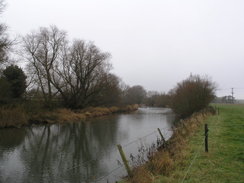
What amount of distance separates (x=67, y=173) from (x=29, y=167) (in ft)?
6.26

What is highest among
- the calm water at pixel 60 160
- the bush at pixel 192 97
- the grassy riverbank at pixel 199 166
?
the bush at pixel 192 97

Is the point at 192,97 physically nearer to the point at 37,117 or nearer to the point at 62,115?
the point at 62,115

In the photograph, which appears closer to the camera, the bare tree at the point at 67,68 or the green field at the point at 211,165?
the green field at the point at 211,165

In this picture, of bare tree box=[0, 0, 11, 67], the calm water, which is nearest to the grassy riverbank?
the calm water

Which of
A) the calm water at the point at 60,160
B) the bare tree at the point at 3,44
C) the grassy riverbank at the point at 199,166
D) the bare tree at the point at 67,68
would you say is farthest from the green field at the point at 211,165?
the bare tree at the point at 67,68

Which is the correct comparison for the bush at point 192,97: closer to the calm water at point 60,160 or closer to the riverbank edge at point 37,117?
the riverbank edge at point 37,117

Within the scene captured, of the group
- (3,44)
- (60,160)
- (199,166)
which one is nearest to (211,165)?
(199,166)

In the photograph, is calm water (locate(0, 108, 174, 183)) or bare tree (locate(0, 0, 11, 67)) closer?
calm water (locate(0, 108, 174, 183))

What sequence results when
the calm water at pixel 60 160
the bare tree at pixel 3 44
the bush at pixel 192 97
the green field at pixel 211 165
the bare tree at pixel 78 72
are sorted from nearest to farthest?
the green field at pixel 211 165 < the calm water at pixel 60 160 < the bare tree at pixel 3 44 < the bush at pixel 192 97 < the bare tree at pixel 78 72

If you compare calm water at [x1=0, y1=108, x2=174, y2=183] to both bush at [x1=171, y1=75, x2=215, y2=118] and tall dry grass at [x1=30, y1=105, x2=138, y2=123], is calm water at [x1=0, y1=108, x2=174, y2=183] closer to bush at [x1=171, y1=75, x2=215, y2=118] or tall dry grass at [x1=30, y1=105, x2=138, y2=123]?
tall dry grass at [x1=30, y1=105, x2=138, y2=123]

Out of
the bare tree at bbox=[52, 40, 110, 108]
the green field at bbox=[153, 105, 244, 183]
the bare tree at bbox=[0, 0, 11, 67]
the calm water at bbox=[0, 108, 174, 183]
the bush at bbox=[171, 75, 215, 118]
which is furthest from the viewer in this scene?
the bare tree at bbox=[52, 40, 110, 108]

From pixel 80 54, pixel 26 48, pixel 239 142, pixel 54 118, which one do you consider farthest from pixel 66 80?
pixel 239 142

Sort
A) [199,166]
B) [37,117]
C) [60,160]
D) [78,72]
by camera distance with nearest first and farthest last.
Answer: [199,166] → [60,160] → [37,117] → [78,72]

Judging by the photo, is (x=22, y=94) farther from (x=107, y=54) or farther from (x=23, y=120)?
(x=107, y=54)
